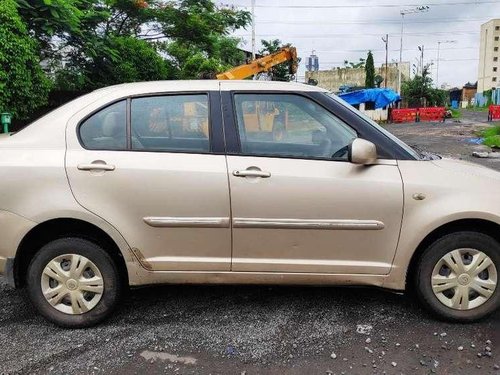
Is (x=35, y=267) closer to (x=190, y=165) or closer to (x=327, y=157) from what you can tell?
(x=190, y=165)

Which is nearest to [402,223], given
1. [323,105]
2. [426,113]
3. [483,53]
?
[323,105]

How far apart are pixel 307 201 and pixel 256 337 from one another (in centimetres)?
97

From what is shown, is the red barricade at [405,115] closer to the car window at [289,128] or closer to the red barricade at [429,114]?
the red barricade at [429,114]

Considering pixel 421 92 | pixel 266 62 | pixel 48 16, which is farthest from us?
pixel 421 92

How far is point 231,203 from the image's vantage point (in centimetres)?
317

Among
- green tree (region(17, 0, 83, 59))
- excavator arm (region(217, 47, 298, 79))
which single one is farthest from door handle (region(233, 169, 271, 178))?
excavator arm (region(217, 47, 298, 79))

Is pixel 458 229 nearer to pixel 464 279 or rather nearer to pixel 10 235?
pixel 464 279

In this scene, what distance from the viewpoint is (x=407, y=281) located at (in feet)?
11.5

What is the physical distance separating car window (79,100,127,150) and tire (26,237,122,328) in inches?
26.6

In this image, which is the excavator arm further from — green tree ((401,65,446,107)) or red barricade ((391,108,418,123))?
green tree ((401,65,446,107))

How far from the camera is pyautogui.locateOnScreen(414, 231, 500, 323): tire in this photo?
321 cm

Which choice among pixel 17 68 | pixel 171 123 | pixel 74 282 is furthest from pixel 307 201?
pixel 17 68

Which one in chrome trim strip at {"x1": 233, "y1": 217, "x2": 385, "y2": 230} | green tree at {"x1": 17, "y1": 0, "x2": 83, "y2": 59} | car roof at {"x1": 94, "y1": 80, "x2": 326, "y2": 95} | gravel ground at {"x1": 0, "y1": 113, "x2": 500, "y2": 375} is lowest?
gravel ground at {"x1": 0, "y1": 113, "x2": 500, "y2": 375}

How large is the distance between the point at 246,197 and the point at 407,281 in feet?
4.48
